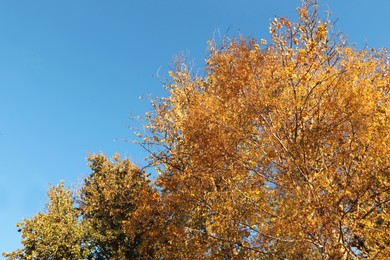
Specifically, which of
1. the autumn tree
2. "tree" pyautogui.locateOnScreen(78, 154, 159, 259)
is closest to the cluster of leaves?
the autumn tree

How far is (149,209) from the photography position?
569 inches

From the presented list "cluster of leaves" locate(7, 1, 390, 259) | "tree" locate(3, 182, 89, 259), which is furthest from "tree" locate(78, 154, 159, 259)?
"cluster of leaves" locate(7, 1, 390, 259)

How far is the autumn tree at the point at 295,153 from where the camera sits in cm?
825

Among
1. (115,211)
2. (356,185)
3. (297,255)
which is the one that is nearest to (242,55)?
(356,185)

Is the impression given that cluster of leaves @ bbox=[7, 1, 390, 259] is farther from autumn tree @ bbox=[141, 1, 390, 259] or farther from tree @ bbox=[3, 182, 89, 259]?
tree @ bbox=[3, 182, 89, 259]

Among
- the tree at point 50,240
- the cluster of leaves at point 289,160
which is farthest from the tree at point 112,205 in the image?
the cluster of leaves at point 289,160

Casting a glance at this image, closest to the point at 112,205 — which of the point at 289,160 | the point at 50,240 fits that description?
the point at 50,240

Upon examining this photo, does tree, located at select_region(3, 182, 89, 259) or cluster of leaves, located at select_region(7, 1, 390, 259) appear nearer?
cluster of leaves, located at select_region(7, 1, 390, 259)

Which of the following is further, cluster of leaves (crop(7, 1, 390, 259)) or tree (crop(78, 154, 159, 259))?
tree (crop(78, 154, 159, 259))

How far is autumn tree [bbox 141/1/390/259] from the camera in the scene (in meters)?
8.25

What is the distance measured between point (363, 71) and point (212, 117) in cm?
544

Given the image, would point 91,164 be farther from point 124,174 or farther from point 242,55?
point 242,55

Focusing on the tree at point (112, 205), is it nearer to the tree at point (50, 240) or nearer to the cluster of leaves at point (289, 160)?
the tree at point (50, 240)

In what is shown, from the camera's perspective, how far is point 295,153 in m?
9.33
